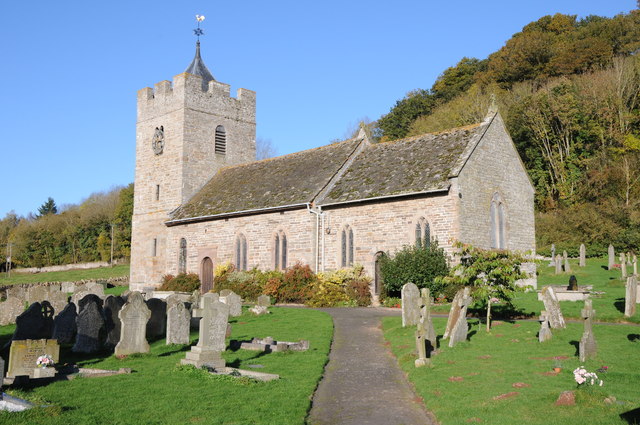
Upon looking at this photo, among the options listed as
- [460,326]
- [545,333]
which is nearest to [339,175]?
[460,326]

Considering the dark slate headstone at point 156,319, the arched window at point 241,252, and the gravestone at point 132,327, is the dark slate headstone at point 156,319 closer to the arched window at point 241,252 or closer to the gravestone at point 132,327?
the gravestone at point 132,327

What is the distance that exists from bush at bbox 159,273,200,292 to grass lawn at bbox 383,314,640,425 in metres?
19.5

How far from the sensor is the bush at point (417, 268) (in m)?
23.6

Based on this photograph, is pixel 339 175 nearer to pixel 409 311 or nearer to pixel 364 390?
pixel 409 311

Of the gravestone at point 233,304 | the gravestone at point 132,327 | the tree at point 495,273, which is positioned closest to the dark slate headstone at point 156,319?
the gravestone at point 132,327

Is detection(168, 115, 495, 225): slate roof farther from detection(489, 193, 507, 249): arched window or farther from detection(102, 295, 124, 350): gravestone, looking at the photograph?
detection(102, 295, 124, 350): gravestone

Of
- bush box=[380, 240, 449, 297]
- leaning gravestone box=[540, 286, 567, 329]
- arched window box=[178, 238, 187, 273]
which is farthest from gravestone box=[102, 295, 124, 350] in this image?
arched window box=[178, 238, 187, 273]

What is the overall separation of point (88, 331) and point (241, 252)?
17.8 meters

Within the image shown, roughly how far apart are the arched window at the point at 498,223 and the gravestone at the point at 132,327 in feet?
58.3

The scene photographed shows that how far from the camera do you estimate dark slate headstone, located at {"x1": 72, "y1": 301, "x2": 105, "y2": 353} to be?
14648 millimetres

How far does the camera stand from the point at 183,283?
33.3m

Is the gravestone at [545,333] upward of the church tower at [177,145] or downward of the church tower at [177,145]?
downward

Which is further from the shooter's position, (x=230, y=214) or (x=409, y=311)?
(x=230, y=214)

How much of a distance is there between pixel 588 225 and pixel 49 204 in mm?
104960
